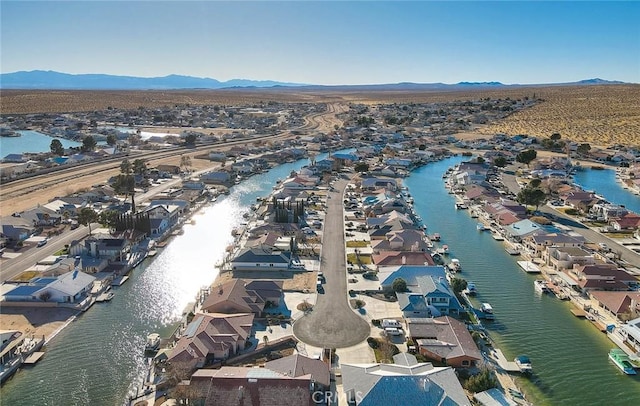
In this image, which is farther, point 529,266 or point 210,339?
point 529,266

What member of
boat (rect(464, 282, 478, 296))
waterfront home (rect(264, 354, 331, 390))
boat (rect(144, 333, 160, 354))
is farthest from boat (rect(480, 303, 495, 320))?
boat (rect(144, 333, 160, 354))

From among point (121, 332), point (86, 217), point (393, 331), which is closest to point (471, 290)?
point (393, 331)

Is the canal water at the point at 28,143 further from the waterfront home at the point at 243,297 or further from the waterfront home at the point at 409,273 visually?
the waterfront home at the point at 409,273

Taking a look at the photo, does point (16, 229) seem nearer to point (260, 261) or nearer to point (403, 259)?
point (260, 261)

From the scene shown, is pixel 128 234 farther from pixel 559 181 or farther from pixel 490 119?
pixel 490 119

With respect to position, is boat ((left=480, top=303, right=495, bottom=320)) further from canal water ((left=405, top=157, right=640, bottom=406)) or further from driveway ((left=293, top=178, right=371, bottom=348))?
driveway ((left=293, top=178, right=371, bottom=348))

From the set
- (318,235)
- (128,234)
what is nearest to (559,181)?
(318,235)
